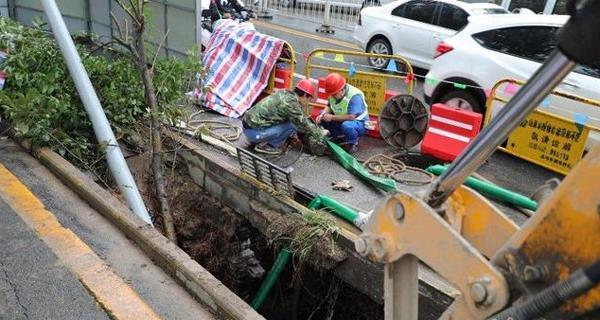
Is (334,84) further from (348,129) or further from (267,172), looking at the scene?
(267,172)

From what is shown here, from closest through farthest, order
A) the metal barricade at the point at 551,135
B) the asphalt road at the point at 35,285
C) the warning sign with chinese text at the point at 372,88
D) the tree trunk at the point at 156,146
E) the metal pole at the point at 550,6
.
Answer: the asphalt road at the point at 35,285 → the tree trunk at the point at 156,146 → the metal barricade at the point at 551,135 → the warning sign with chinese text at the point at 372,88 → the metal pole at the point at 550,6

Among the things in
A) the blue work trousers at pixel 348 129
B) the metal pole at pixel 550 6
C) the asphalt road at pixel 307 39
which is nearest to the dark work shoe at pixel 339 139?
the blue work trousers at pixel 348 129

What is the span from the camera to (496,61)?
760 centimetres

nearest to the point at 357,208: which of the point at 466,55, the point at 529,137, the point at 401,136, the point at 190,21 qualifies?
the point at 401,136

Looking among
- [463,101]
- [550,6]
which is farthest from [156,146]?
[550,6]

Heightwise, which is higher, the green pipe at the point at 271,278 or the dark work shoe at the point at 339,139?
the dark work shoe at the point at 339,139

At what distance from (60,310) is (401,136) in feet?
16.1

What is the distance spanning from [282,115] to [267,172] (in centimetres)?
133

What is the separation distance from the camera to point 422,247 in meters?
2.20

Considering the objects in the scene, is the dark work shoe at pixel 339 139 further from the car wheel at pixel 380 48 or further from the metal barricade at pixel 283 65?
the car wheel at pixel 380 48

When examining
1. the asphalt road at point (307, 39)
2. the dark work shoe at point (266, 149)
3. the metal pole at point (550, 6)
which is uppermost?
the metal pole at point (550, 6)

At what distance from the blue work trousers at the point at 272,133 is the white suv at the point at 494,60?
266 cm

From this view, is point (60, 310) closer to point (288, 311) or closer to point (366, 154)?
point (288, 311)

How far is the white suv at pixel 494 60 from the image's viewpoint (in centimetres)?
700
